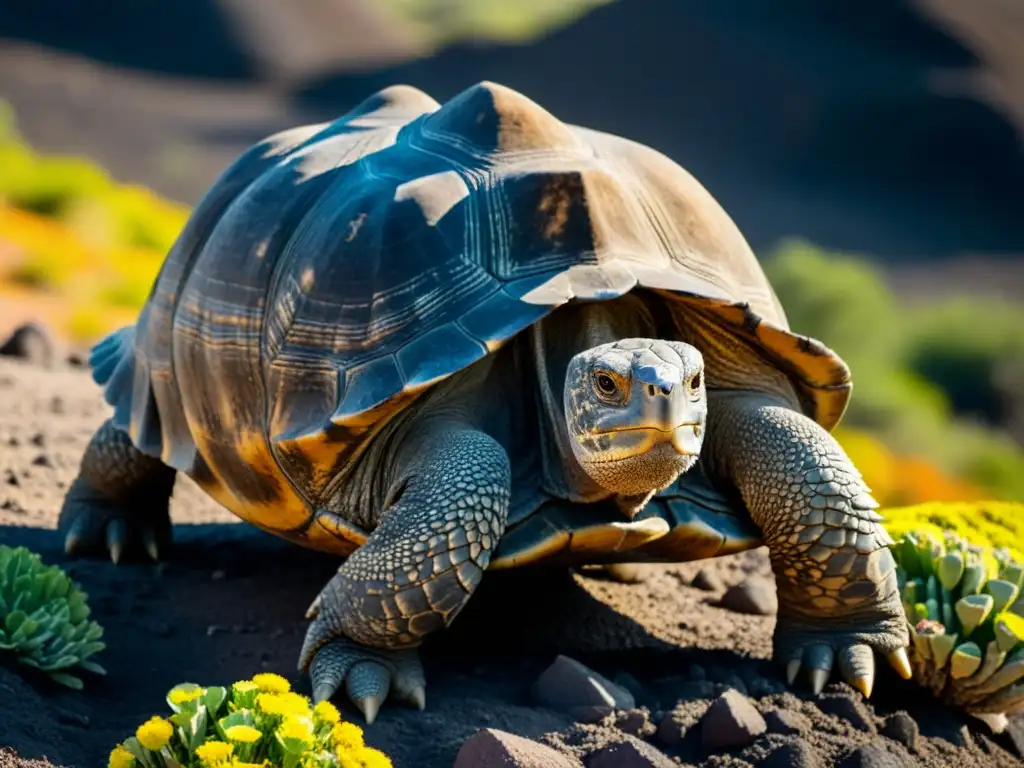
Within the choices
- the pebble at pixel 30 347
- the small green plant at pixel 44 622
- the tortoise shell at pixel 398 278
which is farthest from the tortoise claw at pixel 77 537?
the pebble at pixel 30 347

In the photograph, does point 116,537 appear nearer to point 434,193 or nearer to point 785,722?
point 434,193

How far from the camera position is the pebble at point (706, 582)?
5.28 meters

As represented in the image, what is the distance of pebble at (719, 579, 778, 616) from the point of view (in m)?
5.00

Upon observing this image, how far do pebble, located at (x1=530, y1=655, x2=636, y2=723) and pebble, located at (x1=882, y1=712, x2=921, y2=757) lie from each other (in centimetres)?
76

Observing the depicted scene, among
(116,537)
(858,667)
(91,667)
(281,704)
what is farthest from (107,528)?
(858,667)

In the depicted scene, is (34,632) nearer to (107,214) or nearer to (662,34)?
(107,214)

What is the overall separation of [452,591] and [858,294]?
981cm

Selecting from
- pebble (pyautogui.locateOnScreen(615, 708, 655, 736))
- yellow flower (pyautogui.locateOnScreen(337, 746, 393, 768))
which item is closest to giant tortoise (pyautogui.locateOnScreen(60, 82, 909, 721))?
pebble (pyautogui.locateOnScreen(615, 708, 655, 736))

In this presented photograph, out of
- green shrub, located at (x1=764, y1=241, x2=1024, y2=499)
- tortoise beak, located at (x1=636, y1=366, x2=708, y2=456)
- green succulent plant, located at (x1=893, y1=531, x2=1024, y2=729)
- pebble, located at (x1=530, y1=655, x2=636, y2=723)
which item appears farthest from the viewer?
green shrub, located at (x1=764, y1=241, x2=1024, y2=499)

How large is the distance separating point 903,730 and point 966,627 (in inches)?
17.9

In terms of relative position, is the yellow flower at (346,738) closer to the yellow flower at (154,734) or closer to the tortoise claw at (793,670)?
the yellow flower at (154,734)

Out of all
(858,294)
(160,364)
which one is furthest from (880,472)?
(160,364)

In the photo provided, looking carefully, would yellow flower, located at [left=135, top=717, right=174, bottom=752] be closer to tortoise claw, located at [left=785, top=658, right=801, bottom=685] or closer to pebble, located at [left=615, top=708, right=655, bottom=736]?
pebble, located at [left=615, top=708, right=655, bottom=736]

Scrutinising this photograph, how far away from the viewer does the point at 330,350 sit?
4.03 meters
